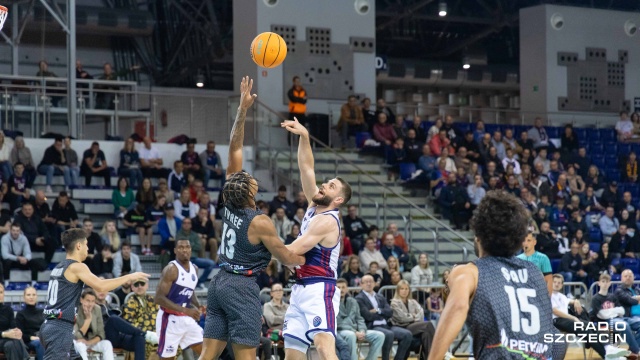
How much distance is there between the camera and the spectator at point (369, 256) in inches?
683

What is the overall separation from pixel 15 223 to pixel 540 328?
1287 centimetres

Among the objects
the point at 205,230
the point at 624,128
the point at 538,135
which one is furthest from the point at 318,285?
the point at 624,128

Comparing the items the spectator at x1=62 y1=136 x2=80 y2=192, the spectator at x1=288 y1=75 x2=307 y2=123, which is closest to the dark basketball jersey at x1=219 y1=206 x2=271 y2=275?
the spectator at x1=62 y1=136 x2=80 y2=192

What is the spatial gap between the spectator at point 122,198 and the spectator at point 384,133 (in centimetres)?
671

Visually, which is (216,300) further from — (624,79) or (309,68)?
(624,79)

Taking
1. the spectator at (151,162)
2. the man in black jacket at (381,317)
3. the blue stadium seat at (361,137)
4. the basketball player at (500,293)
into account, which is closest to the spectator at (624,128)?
the blue stadium seat at (361,137)

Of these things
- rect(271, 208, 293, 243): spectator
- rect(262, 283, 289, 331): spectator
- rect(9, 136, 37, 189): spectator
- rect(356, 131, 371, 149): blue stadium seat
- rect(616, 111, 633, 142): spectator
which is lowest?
rect(262, 283, 289, 331): spectator

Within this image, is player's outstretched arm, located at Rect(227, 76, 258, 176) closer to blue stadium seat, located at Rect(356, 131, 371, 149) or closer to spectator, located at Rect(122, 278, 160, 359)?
spectator, located at Rect(122, 278, 160, 359)

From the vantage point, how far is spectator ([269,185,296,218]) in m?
18.6

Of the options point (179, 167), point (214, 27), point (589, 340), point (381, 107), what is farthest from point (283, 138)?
point (589, 340)

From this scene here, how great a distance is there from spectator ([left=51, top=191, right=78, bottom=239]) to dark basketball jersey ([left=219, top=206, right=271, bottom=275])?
953 centimetres

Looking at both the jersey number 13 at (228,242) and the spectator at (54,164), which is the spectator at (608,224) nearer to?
the spectator at (54,164)

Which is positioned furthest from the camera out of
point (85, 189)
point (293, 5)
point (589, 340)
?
point (293, 5)

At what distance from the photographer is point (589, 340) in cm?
1508
